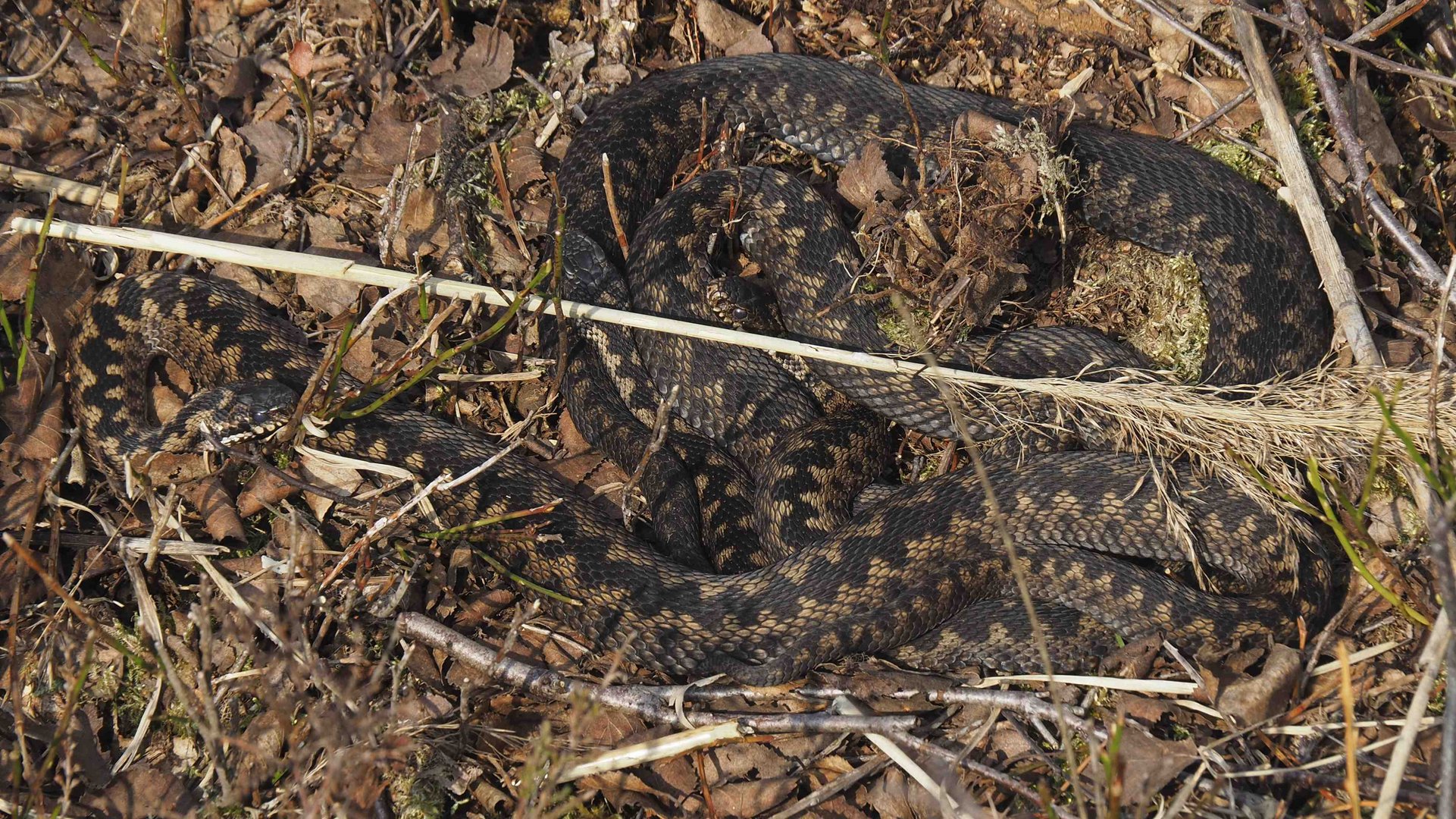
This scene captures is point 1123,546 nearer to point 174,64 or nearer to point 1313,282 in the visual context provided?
point 1313,282

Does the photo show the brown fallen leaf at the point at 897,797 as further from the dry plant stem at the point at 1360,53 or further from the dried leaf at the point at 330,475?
the dry plant stem at the point at 1360,53

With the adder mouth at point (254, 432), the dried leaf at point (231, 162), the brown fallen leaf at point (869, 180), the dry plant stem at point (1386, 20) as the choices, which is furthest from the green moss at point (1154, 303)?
the dried leaf at point (231, 162)

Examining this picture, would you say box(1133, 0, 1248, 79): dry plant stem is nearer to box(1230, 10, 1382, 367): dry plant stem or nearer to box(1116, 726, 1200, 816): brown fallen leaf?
box(1230, 10, 1382, 367): dry plant stem

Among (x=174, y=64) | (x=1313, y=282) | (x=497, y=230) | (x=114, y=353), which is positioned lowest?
(x=114, y=353)

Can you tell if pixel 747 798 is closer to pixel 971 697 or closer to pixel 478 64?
pixel 971 697

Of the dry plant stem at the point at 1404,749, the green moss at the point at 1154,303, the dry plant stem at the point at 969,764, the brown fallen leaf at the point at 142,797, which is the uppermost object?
the green moss at the point at 1154,303

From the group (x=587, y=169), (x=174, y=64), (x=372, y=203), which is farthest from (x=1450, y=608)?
(x=174, y=64)

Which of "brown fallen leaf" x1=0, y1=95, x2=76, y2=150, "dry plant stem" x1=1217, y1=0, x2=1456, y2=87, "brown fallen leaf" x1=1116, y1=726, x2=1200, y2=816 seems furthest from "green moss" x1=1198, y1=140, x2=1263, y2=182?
"brown fallen leaf" x1=0, y1=95, x2=76, y2=150
